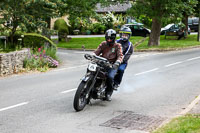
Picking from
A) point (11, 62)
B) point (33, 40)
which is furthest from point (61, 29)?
point (11, 62)

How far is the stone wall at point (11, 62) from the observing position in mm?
14867

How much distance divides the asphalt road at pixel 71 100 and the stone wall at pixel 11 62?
1.74 ft

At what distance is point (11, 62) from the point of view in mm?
15344

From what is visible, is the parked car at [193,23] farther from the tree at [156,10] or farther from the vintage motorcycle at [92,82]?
the vintage motorcycle at [92,82]

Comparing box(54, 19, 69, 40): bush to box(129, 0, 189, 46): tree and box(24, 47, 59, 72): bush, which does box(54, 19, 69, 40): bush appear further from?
box(24, 47, 59, 72): bush

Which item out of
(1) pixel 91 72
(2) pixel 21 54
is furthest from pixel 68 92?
(2) pixel 21 54

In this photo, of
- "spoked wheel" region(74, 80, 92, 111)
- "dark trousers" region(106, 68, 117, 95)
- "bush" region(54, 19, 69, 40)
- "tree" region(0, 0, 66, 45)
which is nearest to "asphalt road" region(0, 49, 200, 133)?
"spoked wheel" region(74, 80, 92, 111)

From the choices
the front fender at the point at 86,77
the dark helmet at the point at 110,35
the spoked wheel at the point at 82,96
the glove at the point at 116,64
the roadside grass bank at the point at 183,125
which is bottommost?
the roadside grass bank at the point at 183,125

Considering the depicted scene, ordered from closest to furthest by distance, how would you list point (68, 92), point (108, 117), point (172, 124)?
point (172, 124) < point (108, 117) < point (68, 92)

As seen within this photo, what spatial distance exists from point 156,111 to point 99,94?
1.36 metres

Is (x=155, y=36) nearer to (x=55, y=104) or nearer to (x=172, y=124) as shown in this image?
(x=55, y=104)

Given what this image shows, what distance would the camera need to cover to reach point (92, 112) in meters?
8.56

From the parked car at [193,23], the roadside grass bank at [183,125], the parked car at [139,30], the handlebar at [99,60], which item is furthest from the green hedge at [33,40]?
the parked car at [193,23]

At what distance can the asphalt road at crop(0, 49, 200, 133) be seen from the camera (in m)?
7.44
